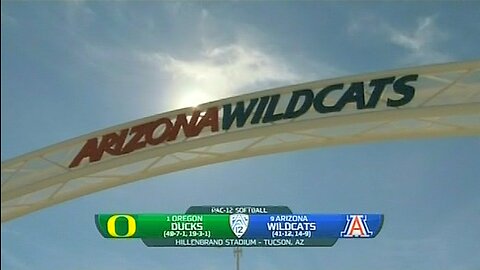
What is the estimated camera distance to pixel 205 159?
13.7 meters

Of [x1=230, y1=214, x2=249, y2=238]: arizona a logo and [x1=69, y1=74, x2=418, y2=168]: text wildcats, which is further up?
[x1=230, y1=214, x2=249, y2=238]: arizona a logo

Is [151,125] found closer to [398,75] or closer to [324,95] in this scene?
[324,95]

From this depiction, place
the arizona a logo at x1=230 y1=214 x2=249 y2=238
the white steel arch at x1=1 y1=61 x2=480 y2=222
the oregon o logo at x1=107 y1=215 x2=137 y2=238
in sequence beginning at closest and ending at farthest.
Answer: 1. the white steel arch at x1=1 y1=61 x2=480 y2=222
2. the oregon o logo at x1=107 y1=215 x2=137 y2=238
3. the arizona a logo at x1=230 y1=214 x2=249 y2=238

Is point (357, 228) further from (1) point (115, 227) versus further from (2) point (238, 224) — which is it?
(1) point (115, 227)

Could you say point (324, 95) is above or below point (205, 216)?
below

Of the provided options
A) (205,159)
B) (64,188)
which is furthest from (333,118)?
(64,188)

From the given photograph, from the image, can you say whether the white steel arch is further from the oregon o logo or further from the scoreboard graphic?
the scoreboard graphic

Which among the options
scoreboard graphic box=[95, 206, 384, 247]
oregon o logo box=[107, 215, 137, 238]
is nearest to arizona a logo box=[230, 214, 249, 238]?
scoreboard graphic box=[95, 206, 384, 247]

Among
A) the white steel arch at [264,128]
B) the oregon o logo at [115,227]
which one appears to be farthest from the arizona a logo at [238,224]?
the white steel arch at [264,128]

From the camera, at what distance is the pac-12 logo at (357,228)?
92.4 ft

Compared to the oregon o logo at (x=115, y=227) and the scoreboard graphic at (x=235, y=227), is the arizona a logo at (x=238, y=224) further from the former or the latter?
the oregon o logo at (x=115, y=227)

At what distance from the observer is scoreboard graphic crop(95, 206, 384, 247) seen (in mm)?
27859

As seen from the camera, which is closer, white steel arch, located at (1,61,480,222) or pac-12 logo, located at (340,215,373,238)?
white steel arch, located at (1,61,480,222)

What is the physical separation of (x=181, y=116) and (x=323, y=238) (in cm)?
1608
